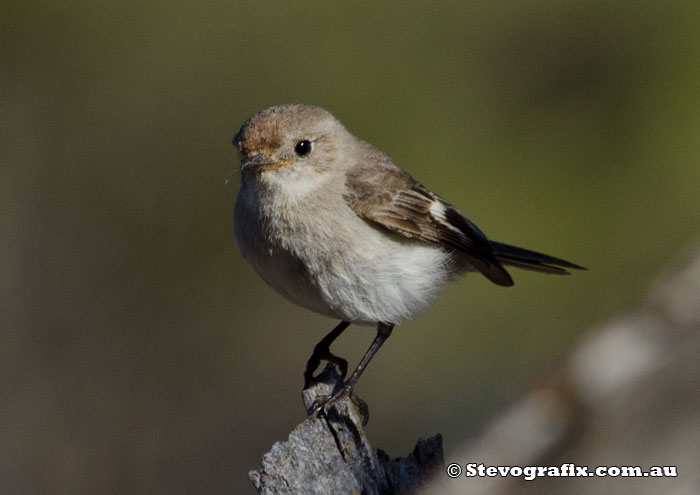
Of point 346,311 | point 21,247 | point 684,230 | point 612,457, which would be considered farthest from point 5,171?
point 612,457

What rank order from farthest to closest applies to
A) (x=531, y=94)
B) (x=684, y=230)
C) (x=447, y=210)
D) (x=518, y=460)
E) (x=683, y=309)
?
(x=531, y=94) < (x=684, y=230) < (x=447, y=210) < (x=683, y=309) < (x=518, y=460)

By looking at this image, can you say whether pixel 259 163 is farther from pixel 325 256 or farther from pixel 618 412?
pixel 618 412

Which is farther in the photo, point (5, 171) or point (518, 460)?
point (5, 171)

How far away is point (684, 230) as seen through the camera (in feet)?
16.0

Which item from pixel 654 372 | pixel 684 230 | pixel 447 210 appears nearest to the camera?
pixel 654 372

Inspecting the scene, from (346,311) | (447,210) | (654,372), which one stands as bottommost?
(654,372)

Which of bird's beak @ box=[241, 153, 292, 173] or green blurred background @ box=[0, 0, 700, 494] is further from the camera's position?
green blurred background @ box=[0, 0, 700, 494]

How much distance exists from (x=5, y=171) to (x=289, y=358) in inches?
82.4

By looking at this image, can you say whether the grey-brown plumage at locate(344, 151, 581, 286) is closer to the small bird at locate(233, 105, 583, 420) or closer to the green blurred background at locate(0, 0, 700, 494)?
the small bird at locate(233, 105, 583, 420)

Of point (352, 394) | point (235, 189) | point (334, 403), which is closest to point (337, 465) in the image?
point (334, 403)

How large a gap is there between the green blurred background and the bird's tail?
0.65 metres

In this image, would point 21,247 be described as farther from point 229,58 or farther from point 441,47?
point 441,47

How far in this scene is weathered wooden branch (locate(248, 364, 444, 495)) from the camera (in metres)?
2.62

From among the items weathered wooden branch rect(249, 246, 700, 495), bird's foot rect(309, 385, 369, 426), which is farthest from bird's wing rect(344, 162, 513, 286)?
weathered wooden branch rect(249, 246, 700, 495)
